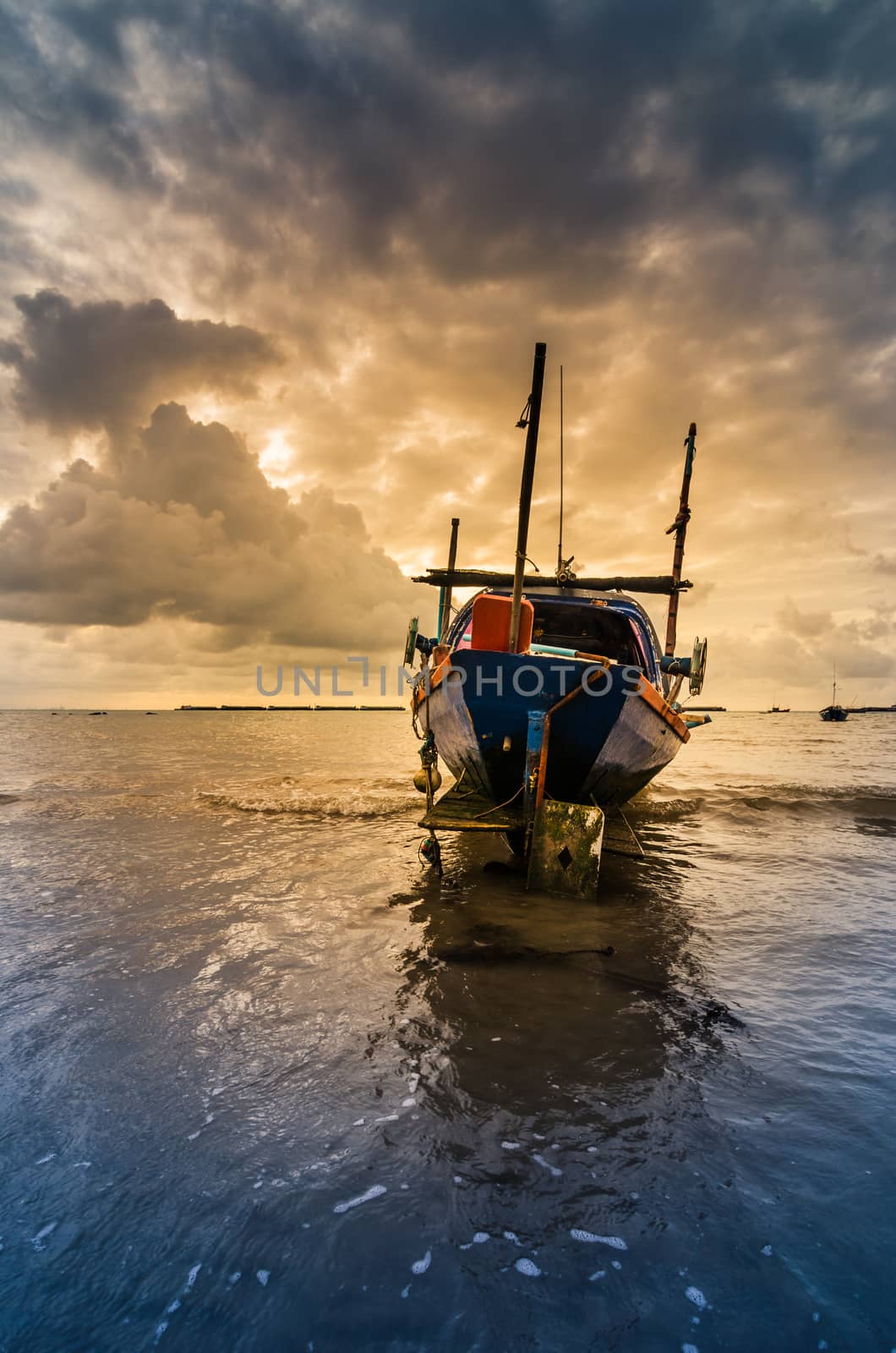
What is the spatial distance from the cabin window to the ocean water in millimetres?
4463

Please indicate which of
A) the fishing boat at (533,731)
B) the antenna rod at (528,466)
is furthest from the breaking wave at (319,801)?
the antenna rod at (528,466)

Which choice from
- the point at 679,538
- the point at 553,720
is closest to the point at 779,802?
the point at 679,538

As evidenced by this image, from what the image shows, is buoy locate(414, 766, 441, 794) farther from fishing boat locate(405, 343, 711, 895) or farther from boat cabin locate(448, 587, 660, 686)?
boat cabin locate(448, 587, 660, 686)

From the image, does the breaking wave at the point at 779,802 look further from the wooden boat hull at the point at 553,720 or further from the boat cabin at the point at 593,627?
the wooden boat hull at the point at 553,720

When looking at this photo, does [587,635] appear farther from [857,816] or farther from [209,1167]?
[209,1167]

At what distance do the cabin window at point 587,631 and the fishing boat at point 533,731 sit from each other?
14 centimetres

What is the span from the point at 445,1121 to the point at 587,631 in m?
8.53

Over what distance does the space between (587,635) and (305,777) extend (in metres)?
12.3

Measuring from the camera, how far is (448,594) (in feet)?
50.6

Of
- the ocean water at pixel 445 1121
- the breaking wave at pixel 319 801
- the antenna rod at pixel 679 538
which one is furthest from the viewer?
the antenna rod at pixel 679 538

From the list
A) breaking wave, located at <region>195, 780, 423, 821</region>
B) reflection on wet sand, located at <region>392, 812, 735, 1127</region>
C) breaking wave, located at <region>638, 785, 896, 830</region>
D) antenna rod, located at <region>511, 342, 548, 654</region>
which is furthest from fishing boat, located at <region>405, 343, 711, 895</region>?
breaking wave, located at <region>638, 785, 896, 830</region>

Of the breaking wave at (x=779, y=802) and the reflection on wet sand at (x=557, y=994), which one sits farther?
the breaking wave at (x=779, y=802)

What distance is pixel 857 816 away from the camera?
1233 cm

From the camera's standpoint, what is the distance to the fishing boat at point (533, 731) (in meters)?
6.71
